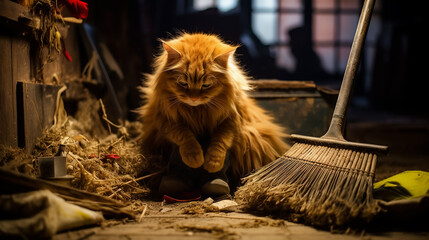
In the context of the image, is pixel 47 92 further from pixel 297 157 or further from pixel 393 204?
pixel 393 204

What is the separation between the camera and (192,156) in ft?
6.10

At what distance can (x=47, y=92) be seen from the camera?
215cm

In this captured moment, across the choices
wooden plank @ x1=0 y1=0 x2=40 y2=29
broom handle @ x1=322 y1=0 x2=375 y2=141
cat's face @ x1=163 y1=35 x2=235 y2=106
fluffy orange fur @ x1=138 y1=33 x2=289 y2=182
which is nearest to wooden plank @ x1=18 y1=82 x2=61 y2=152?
wooden plank @ x1=0 y1=0 x2=40 y2=29

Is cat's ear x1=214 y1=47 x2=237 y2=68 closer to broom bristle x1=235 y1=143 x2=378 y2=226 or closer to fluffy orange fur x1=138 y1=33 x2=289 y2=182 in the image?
fluffy orange fur x1=138 y1=33 x2=289 y2=182

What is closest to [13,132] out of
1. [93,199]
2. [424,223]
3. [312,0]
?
[93,199]

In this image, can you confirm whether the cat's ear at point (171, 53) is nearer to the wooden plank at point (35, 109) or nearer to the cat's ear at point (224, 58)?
the cat's ear at point (224, 58)

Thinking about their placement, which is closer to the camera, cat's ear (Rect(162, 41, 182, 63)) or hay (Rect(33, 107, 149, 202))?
hay (Rect(33, 107, 149, 202))

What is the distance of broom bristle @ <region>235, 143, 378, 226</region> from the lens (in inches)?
55.7

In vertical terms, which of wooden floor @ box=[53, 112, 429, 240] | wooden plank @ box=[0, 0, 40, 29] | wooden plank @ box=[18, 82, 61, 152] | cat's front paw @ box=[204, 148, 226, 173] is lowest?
wooden floor @ box=[53, 112, 429, 240]

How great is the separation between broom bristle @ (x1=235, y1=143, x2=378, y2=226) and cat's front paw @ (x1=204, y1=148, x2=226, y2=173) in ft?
0.62

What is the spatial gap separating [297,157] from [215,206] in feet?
1.61

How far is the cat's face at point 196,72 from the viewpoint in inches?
72.9

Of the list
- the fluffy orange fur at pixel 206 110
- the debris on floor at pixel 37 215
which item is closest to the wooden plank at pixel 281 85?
the fluffy orange fur at pixel 206 110

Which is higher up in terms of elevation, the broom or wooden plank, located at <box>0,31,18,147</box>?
wooden plank, located at <box>0,31,18,147</box>
